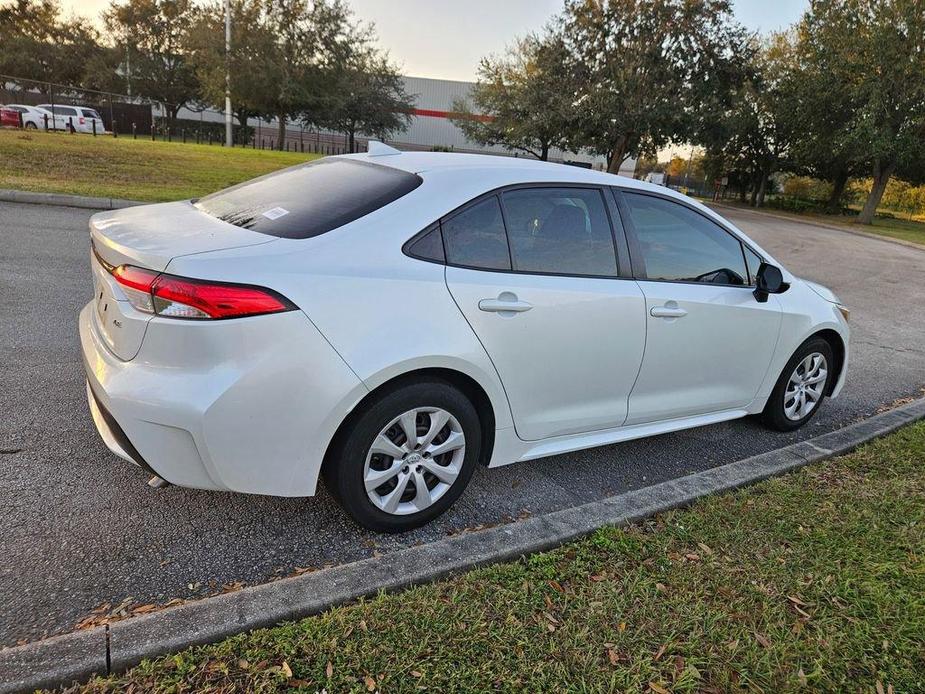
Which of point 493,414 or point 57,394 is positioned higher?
point 493,414

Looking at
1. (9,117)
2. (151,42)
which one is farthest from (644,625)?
(151,42)

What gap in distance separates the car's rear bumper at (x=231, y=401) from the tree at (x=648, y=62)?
2827 centimetres

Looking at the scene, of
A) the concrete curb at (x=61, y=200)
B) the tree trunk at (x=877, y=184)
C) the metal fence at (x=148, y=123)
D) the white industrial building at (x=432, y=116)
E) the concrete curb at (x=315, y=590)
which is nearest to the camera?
the concrete curb at (x=315, y=590)

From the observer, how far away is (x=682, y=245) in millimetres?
3637

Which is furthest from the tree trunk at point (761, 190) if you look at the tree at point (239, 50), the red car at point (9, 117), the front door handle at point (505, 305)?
the front door handle at point (505, 305)

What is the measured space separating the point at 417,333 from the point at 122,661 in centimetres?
147

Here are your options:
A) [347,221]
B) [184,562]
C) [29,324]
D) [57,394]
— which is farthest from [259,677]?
[29,324]

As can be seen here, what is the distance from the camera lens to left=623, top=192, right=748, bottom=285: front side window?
3.46 metres

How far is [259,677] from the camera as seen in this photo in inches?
77.1

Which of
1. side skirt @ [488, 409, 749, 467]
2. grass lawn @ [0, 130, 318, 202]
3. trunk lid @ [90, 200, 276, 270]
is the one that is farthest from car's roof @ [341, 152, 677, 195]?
grass lawn @ [0, 130, 318, 202]

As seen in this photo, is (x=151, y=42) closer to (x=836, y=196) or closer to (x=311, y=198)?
(x=836, y=196)

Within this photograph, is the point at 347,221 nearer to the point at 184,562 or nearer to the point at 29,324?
the point at 184,562

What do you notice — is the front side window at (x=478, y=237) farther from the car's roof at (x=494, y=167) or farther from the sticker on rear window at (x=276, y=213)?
the sticker on rear window at (x=276, y=213)

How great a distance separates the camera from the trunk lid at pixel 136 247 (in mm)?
2441
